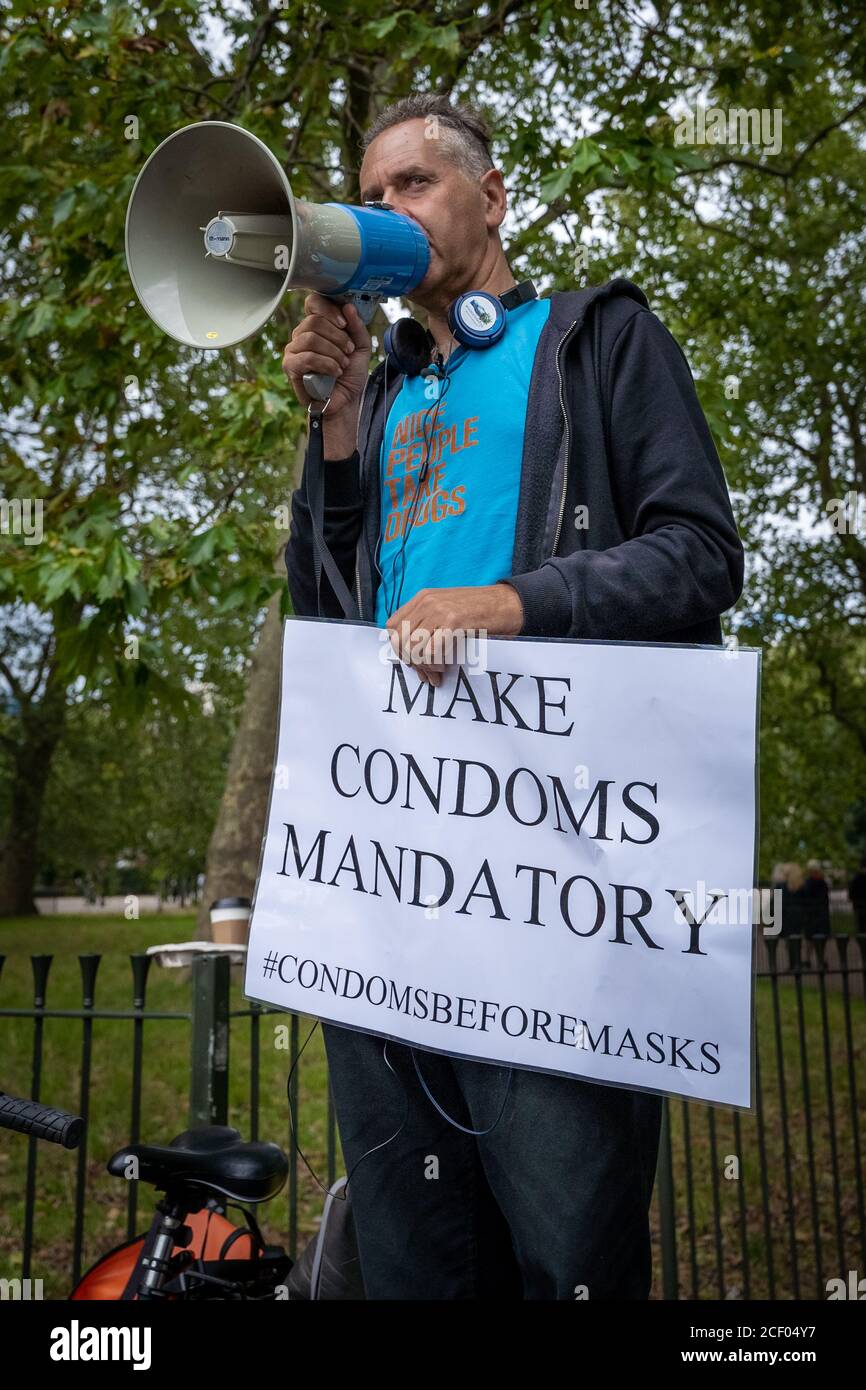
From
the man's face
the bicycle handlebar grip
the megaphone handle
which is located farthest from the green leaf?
the bicycle handlebar grip

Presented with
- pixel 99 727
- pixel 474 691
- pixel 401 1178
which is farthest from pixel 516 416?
pixel 99 727

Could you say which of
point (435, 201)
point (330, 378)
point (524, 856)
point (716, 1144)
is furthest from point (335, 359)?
point (716, 1144)

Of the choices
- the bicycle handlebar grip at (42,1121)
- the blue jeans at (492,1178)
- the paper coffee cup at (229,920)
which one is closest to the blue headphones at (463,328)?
the blue jeans at (492,1178)

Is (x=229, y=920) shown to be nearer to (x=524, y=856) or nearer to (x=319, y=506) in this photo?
(x=319, y=506)

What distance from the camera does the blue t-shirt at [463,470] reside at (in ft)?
5.53

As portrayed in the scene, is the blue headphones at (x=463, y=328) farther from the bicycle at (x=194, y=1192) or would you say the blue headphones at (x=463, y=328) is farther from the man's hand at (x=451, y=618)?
the bicycle at (x=194, y=1192)

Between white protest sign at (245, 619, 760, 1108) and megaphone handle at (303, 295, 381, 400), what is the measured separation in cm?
37

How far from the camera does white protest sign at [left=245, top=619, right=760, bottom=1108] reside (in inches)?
56.7

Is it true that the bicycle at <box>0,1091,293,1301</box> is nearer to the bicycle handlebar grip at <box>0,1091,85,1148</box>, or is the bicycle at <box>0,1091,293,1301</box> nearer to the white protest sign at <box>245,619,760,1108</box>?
the bicycle handlebar grip at <box>0,1091,85,1148</box>

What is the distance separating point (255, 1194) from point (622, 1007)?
3.02 feet

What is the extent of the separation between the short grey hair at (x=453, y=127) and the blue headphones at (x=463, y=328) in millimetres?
212

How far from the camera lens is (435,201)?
179 cm

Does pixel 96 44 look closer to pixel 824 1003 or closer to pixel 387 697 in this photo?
pixel 387 697

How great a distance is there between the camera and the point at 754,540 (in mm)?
13781
